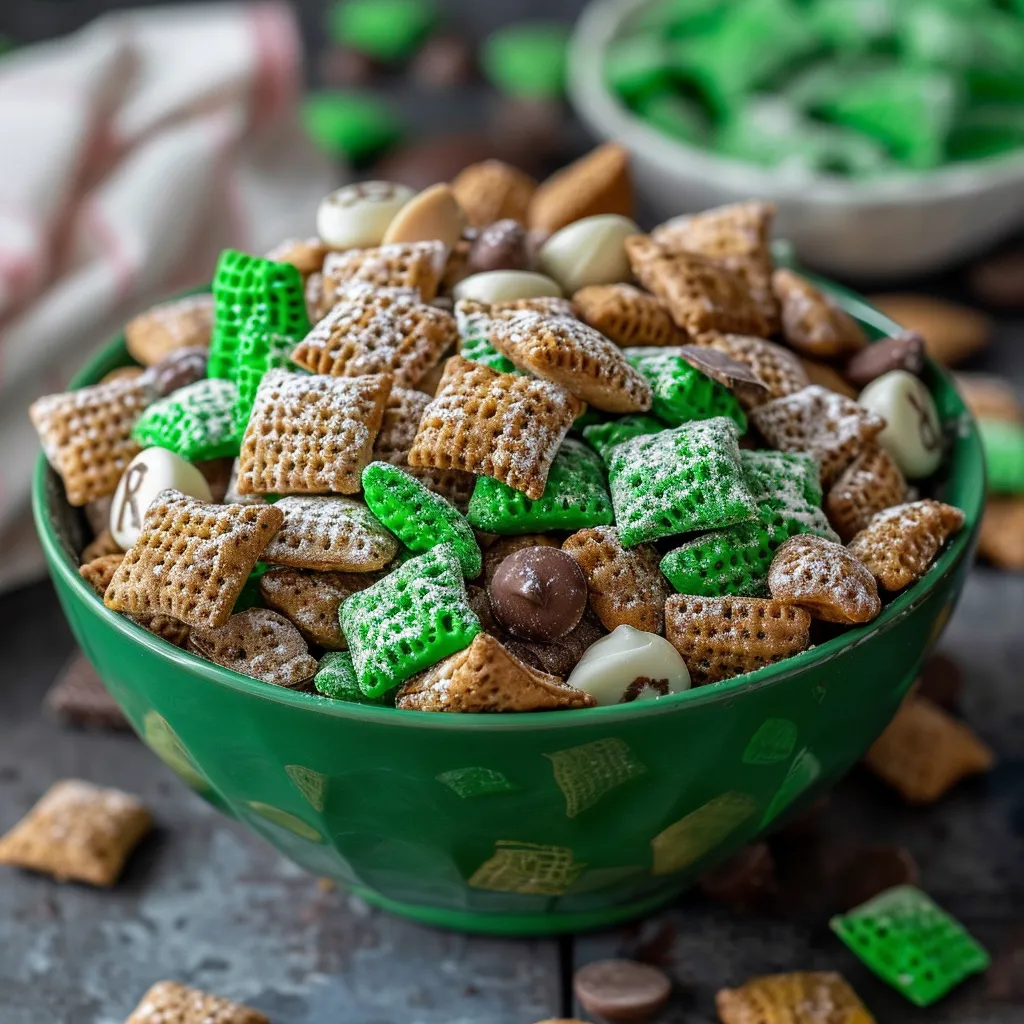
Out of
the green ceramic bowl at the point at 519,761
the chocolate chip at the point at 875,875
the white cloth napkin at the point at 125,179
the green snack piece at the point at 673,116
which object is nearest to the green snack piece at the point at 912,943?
the chocolate chip at the point at 875,875

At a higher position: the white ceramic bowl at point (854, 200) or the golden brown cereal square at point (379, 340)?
the golden brown cereal square at point (379, 340)

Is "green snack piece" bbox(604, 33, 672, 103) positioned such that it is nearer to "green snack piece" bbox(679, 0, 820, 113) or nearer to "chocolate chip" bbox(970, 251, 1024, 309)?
"green snack piece" bbox(679, 0, 820, 113)

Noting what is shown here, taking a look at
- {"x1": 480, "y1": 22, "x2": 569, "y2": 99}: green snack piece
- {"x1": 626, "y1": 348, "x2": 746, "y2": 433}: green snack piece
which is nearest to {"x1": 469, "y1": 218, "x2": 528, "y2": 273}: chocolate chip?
{"x1": 626, "y1": 348, "x2": 746, "y2": 433}: green snack piece

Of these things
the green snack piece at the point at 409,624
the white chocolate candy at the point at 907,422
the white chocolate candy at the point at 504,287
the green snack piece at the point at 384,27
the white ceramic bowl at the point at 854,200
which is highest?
the white chocolate candy at the point at 504,287

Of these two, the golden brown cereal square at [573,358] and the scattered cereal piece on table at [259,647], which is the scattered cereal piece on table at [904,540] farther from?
the scattered cereal piece on table at [259,647]

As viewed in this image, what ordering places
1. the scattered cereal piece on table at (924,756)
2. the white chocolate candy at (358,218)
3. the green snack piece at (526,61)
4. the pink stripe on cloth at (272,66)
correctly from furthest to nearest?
the green snack piece at (526,61), the pink stripe on cloth at (272,66), the scattered cereal piece on table at (924,756), the white chocolate candy at (358,218)

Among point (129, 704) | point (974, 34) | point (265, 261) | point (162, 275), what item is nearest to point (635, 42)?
point (974, 34)

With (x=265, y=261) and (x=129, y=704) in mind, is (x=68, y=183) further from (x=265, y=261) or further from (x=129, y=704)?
(x=129, y=704)
